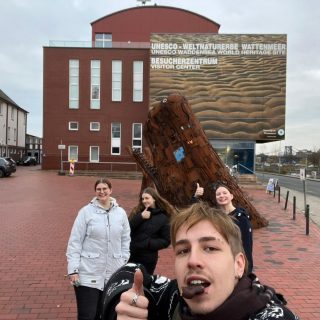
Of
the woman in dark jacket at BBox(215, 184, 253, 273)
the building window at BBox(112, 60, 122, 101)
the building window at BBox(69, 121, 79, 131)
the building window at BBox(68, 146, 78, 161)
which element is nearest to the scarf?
the woman in dark jacket at BBox(215, 184, 253, 273)

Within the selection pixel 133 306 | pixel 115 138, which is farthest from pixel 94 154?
pixel 133 306

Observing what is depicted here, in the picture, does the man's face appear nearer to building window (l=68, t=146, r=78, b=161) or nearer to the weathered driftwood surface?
the weathered driftwood surface

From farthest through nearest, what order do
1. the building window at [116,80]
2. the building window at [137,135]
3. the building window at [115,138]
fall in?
the building window at [137,135]
the building window at [115,138]
the building window at [116,80]

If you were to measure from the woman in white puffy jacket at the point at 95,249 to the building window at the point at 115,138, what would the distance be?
34.9m

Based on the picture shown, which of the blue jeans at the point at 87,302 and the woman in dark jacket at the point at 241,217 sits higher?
the woman in dark jacket at the point at 241,217

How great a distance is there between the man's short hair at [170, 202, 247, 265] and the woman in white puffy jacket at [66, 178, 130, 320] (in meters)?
2.45

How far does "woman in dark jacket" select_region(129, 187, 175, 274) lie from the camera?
14.7 feet

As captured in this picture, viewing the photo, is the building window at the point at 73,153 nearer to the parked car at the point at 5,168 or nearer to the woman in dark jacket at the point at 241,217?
the parked car at the point at 5,168

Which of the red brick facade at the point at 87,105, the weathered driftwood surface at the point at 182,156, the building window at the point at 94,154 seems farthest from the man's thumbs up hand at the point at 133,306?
the building window at the point at 94,154

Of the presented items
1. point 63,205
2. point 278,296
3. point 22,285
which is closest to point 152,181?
point 63,205

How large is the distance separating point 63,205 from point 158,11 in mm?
32805

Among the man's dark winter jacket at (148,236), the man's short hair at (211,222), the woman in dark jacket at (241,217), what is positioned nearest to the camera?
the man's short hair at (211,222)

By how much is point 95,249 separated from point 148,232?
2.83 feet

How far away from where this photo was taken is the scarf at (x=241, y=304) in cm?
126
